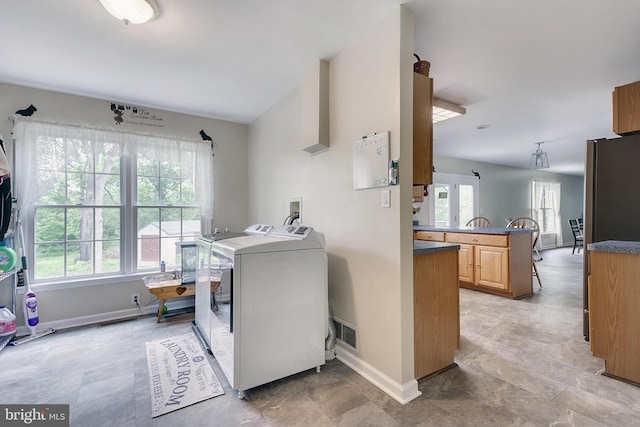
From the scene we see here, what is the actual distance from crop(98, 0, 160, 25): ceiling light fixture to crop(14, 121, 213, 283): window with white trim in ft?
5.97

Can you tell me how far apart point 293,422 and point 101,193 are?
312cm

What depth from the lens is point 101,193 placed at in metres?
Answer: 3.19

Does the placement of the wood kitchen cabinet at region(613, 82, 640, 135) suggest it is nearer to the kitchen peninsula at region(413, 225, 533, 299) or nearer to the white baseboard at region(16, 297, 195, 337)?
the kitchen peninsula at region(413, 225, 533, 299)

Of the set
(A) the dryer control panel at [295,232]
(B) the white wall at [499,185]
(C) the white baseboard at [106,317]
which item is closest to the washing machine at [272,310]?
(A) the dryer control panel at [295,232]

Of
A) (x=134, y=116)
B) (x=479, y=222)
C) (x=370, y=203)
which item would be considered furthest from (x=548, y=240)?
(x=134, y=116)

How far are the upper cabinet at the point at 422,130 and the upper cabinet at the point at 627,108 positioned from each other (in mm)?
1673

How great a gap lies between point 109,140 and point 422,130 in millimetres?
3269

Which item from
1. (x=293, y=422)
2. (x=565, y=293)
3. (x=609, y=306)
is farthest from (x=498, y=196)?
(x=293, y=422)

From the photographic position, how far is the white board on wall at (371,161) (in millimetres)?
1841

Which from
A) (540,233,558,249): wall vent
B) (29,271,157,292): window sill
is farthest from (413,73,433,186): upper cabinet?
(540,233,558,249): wall vent

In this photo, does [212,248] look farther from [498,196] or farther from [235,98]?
[498,196]

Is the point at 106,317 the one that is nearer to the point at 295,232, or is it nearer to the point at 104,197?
the point at 104,197

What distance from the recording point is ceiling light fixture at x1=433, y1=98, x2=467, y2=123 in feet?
10.1

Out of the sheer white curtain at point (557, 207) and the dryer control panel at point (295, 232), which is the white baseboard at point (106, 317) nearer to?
the dryer control panel at point (295, 232)
